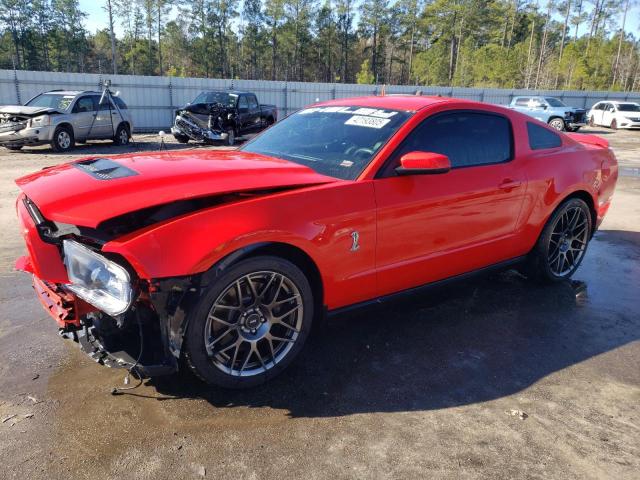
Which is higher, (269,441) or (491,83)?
(491,83)

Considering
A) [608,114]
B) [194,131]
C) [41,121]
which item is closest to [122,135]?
[194,131]

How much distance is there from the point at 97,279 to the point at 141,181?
0.57 meters

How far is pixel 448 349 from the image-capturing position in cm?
340

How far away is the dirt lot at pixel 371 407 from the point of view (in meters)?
2.28

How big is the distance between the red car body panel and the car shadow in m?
0.41

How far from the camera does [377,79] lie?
263 feet

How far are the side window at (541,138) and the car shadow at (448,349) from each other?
4.33 feet

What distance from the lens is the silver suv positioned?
1301 cm

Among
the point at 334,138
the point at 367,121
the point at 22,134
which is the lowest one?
the point at 22,134

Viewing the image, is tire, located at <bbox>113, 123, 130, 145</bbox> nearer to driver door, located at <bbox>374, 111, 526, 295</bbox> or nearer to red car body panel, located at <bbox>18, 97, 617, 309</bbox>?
red car body panel, located at <bbox>18, 97, 617, 309</bbox>

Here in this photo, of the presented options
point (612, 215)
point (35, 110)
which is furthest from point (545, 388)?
point (35, 110)

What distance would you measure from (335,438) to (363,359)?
81 centimetres

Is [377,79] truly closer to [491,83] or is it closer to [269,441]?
[491,83]

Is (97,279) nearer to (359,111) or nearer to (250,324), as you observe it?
(250,324)
